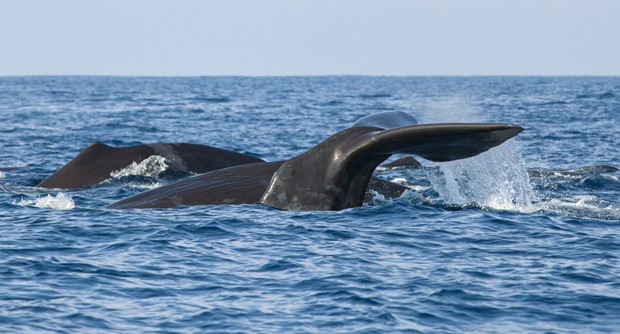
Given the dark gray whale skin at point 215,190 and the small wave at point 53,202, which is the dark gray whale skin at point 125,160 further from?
the dark gray whale skin at point 215,190

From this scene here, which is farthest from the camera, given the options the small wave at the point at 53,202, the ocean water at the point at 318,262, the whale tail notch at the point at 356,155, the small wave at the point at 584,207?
the small wave at the point at 53,202

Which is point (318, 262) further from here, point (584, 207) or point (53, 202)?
point (584, 207)

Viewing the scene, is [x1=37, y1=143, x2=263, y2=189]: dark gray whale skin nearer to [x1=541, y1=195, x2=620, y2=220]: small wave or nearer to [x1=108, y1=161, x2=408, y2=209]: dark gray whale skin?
[x1=108, y1=161, x2=408, y2=209]: dark gray whale skin

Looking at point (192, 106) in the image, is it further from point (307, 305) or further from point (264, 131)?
point (307, 305)

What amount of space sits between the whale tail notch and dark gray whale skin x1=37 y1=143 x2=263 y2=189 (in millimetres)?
5417

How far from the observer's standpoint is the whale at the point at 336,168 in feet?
35.1

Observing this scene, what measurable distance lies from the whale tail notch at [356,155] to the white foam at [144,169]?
17.4ft

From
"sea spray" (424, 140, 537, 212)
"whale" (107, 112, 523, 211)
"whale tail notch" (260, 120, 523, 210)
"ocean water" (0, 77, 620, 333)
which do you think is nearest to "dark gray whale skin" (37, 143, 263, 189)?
"ocean water" (0, 77, 620, 333)

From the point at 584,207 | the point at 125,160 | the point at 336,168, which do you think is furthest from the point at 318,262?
the point at 125,160

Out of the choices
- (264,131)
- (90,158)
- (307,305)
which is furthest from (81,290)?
(264,131)

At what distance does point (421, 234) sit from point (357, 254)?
1519mm

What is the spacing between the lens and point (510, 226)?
1325cm

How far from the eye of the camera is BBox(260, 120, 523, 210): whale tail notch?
34.7 ft

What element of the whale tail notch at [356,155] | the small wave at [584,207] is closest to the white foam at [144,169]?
the whale tail notch at [356,155]
